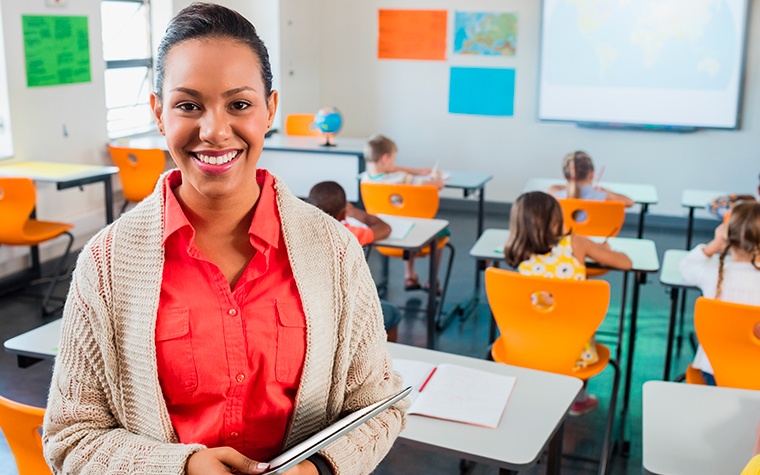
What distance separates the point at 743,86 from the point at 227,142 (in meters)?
6.22

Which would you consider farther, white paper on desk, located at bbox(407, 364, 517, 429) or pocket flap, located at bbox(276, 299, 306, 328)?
white paper on desk, located at bbox(407, 364, 517, 429)

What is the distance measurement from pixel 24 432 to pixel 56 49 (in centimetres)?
400

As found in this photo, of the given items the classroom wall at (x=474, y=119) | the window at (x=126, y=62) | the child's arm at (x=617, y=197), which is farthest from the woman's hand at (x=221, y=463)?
the classroom wall at (x=474, y=119)

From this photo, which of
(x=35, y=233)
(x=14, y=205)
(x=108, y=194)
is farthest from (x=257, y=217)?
(x=108, y=194)

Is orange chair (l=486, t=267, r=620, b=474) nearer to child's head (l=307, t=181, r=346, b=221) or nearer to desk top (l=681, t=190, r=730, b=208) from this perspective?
child's head (l=307, t=181, r=346, b=221)

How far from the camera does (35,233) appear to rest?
4.23 meters

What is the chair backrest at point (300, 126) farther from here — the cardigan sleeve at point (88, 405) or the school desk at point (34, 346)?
the cardigan sleeve at point (88, 405)

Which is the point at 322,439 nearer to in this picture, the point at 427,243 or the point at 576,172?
the point at 427,243

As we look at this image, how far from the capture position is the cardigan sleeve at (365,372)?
1.03 m

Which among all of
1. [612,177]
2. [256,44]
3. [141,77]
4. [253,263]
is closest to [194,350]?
[253,263]

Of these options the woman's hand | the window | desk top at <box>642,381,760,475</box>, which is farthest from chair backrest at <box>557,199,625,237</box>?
the window

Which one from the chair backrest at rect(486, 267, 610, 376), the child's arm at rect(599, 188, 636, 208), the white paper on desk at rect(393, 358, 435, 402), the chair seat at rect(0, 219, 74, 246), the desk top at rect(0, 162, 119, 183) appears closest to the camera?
the white paper on desk at rect(393, 358, 435, 402)

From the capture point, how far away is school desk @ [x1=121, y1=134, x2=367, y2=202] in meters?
5.42

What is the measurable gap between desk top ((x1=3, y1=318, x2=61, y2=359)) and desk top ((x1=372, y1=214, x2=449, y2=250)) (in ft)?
5.12
